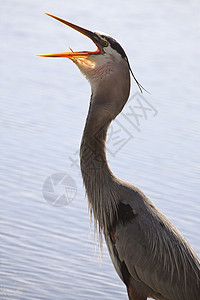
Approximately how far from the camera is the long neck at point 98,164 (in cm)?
371

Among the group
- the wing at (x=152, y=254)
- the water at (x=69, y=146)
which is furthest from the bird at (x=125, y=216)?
the water at (x=69, y=146)

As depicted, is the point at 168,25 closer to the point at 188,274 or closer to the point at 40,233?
the point at 40,233

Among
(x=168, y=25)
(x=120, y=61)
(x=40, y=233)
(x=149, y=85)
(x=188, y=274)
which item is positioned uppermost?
(x=120, y=61)

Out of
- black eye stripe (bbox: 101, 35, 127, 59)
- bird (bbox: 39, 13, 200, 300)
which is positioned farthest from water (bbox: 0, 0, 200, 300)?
black eye stripe (bbox: 101, 35, 127, 59)

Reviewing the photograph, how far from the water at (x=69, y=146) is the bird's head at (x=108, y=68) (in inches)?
58.5

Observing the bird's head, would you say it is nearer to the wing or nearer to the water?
the wing

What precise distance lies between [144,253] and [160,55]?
24.6 ft

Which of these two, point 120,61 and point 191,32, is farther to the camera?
point 191,32

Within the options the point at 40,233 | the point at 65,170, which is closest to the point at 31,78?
the point at 65,170

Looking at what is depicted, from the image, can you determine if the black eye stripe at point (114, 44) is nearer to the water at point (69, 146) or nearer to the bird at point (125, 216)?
the bird at point (125, 216)

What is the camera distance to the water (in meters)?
4.82

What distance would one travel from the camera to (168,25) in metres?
13.3

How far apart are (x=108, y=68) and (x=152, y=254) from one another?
3.23 feet

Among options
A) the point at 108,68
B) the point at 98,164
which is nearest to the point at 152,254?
the point at 98,164
